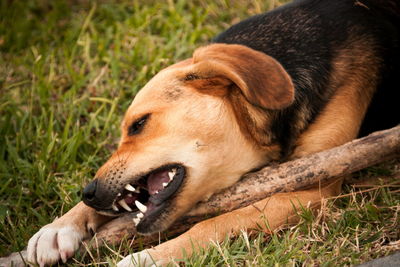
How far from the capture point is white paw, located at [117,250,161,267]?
3283 mm

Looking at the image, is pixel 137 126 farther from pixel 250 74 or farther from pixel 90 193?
pixel 250 74

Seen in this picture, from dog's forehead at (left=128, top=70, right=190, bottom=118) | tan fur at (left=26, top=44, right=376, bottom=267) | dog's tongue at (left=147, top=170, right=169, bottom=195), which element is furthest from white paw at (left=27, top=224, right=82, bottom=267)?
dog's forehead at (left=128, top=70, right=190, bottom=118)

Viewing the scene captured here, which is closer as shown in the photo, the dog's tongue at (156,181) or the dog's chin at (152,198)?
the dog's chin at (152,198)

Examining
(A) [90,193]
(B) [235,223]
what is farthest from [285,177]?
(A) [90,193]

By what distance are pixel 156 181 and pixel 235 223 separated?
0.61 metres

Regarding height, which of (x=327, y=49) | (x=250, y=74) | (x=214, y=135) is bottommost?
(x=214, y=135)

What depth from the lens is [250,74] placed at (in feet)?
11.7

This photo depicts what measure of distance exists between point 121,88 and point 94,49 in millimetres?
945

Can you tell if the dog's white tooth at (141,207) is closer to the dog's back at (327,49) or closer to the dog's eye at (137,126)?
the dog's eye at (137,126)

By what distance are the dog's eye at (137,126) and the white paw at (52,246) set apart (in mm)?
757

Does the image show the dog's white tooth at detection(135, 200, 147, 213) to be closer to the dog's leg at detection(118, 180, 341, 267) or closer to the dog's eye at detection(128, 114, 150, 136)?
the dog's leg at detection(118, 180, 341, 267)

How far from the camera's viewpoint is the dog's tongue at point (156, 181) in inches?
147

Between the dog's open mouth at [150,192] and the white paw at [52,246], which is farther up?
the dog's open mouth at [150,192]

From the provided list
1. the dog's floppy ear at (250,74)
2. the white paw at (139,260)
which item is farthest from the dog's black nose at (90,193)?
the dog's floppy ear at (250,74)
